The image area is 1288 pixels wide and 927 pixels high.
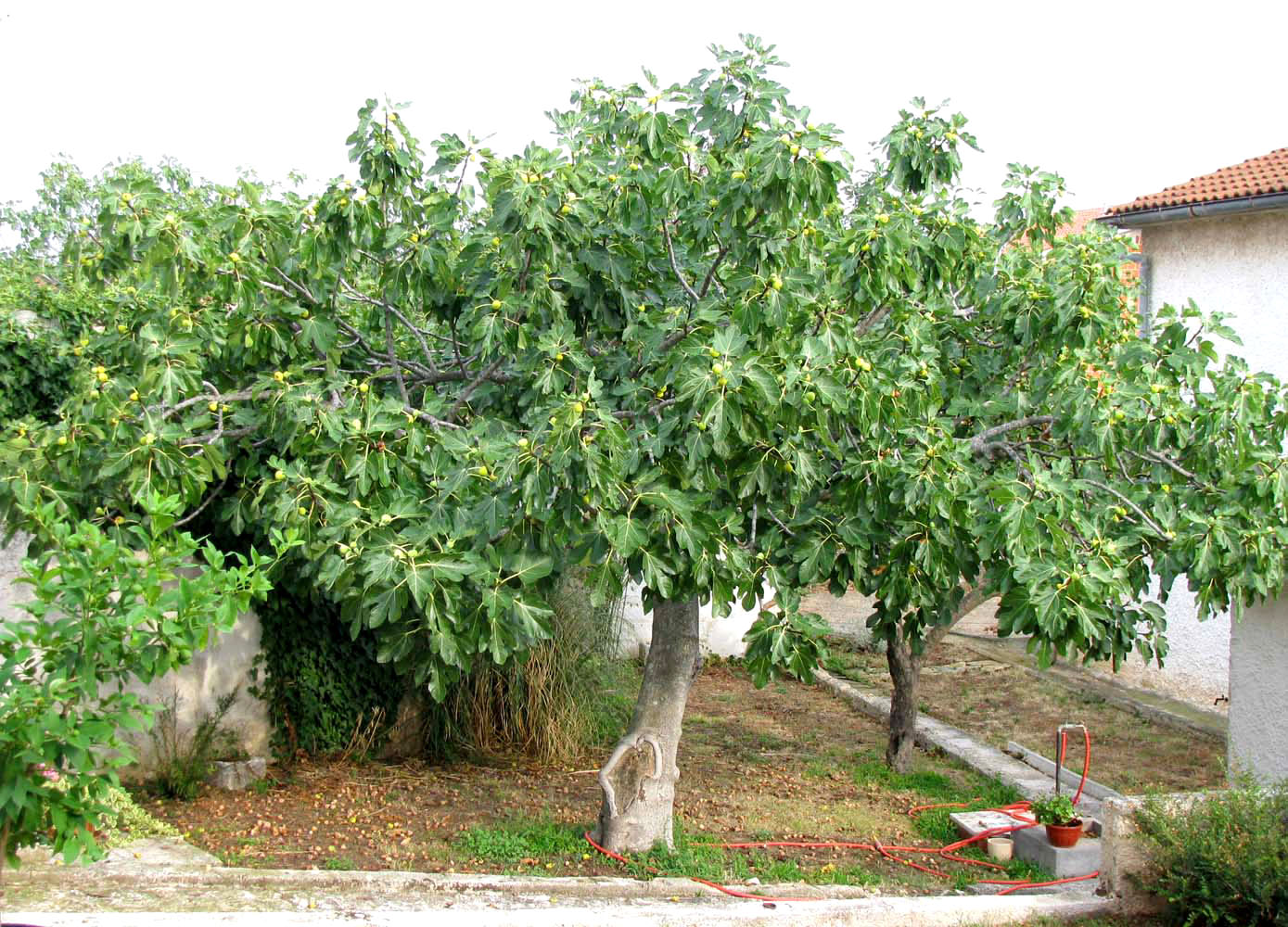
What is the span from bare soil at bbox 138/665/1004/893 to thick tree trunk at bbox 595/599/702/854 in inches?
9.9

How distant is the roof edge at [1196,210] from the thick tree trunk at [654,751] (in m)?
6.43

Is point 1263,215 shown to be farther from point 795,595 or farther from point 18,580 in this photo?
point 18,580

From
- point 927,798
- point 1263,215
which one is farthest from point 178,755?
point 1263,215

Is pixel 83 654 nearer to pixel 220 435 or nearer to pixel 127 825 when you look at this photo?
pixel 220 435

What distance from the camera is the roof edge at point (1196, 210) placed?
1035 centimetres

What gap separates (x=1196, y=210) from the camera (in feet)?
36.0

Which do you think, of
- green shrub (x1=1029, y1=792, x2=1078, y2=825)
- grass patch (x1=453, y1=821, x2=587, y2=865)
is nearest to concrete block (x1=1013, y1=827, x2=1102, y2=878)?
green shrub (x1=1029, y1=792, x2=1078, y2=825)

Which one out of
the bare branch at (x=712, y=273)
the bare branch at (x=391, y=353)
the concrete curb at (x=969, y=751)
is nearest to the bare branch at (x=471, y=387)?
the bare branch at (x=391, y=353)

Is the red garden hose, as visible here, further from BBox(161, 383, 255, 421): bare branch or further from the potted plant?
BBox(161, 383, 255, 421): bare branch

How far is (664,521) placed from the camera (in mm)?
4527

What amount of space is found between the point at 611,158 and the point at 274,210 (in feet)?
5.88

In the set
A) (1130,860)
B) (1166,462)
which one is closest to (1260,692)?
(1166,462)

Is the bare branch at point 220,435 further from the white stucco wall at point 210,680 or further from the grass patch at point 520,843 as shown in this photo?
the grass patch at point 520,843

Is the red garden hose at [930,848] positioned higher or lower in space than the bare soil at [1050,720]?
lower
